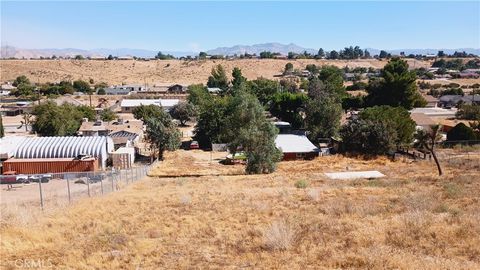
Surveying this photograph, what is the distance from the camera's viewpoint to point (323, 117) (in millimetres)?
57188

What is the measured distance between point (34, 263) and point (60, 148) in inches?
1317

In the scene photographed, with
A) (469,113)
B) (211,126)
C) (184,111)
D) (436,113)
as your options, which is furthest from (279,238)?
(436,113)

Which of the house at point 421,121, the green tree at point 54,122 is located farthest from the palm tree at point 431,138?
the green tree at point 54,122

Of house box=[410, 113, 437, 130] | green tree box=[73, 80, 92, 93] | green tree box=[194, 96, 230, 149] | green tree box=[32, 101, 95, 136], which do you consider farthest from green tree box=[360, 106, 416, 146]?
green tree box=[73, 80, 92, 93]

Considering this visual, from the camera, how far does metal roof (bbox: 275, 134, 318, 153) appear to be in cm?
5084

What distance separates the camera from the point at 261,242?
1315 centimetres

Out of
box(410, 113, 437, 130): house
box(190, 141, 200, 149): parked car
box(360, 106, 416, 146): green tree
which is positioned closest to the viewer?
box(360, 106, 416, 146): green tree

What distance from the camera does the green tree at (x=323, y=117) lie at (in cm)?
5662

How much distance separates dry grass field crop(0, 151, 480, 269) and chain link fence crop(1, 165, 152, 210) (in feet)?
9.48

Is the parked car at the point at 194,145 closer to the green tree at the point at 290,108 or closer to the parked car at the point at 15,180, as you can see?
the green tree at the point at 290,108

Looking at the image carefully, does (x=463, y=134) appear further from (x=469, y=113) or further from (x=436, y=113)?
(x=436, y=113)

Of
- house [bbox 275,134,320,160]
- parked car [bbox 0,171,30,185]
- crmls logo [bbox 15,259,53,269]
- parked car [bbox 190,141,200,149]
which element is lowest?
parked car [bbox 190,141,200,149]

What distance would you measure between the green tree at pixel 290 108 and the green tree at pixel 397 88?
13.0 metres

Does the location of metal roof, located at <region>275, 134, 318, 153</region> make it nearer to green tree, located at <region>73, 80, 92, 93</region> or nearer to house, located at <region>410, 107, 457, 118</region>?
house, located at <region>410, 107, 457, 118</region>
